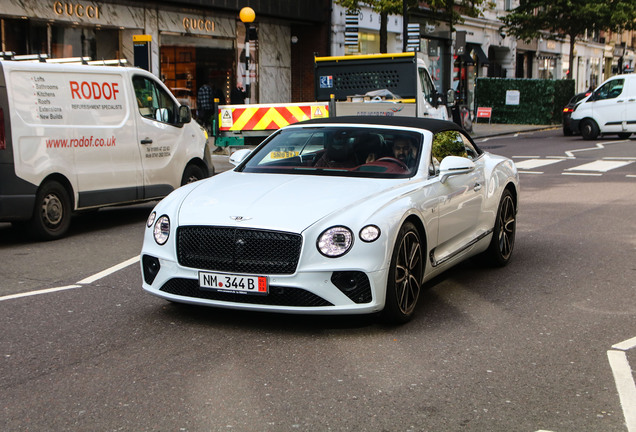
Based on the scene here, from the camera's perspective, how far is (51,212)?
395 inches

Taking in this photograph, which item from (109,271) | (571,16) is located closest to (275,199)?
(109,271)

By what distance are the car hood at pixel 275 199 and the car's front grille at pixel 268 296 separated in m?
0.38

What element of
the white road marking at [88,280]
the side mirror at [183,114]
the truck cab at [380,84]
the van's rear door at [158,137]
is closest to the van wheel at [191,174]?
the van's rear door at [158,137]

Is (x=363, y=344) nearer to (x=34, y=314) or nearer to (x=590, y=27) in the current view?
(x=34, y=314)

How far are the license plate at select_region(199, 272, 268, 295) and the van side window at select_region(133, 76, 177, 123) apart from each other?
5.88m

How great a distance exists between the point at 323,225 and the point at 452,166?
1530 mm

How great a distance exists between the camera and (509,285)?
747cm

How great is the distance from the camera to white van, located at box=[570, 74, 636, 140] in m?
28.4

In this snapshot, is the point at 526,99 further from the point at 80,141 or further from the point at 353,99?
the point at 80,141

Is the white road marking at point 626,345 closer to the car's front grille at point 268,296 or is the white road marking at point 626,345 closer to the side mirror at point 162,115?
the car's front grille at point 268,296

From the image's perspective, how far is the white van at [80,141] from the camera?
31.2 feet

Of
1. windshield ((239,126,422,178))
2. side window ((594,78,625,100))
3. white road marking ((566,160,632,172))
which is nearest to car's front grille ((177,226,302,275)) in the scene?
windshield ((239,126,422,178))

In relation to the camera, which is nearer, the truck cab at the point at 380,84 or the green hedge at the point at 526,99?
the truck cab at the point at 380,84

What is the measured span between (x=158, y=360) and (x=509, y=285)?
339cm
